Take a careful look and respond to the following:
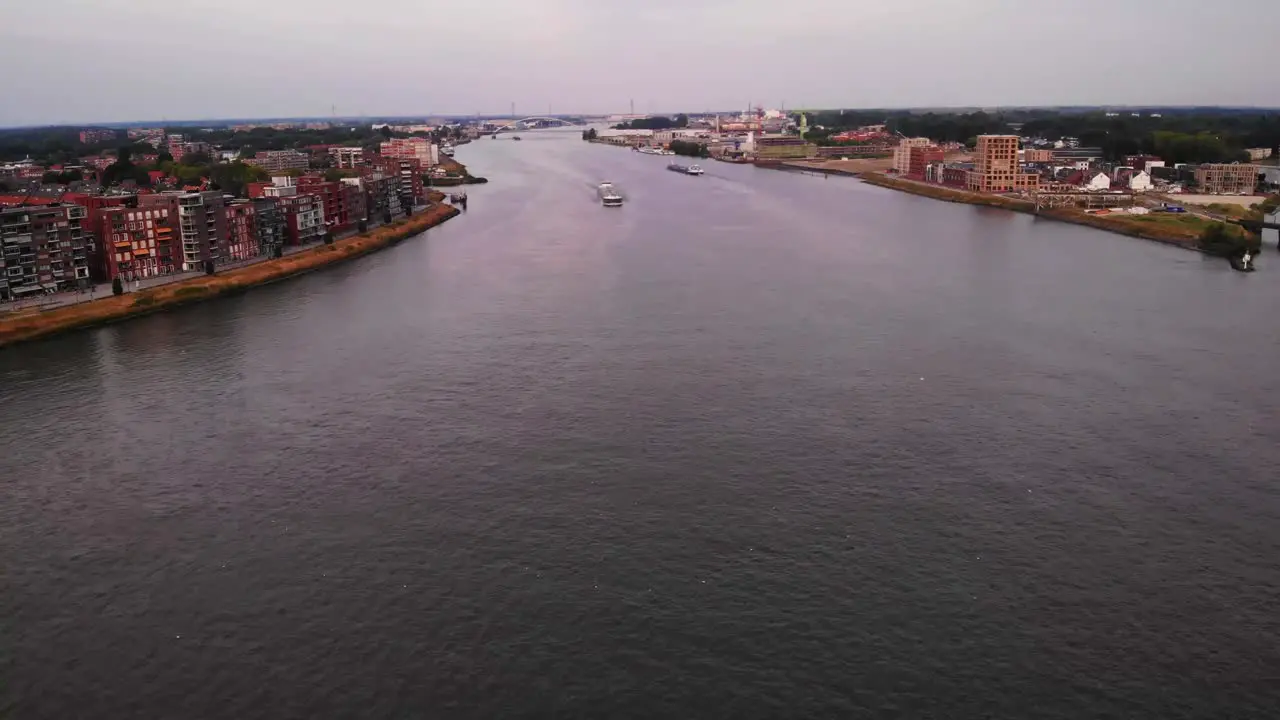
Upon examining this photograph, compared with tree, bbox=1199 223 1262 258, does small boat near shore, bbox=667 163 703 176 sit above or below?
above

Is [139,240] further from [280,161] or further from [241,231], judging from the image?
[280,161]

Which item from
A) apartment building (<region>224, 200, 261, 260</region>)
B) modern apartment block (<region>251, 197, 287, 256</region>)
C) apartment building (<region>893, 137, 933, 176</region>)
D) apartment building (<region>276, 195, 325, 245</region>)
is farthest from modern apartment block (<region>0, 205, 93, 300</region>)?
apartment building (<region>893, 137, 933, 176</region>)

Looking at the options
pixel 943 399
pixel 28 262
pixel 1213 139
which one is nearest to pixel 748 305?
pixel 943 399

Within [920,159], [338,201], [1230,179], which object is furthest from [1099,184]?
[338,201]

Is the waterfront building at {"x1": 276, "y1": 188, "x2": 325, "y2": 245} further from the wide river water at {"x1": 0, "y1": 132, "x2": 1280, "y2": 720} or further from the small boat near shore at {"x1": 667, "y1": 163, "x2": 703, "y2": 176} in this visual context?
the small boat near shore at {"x1": 667, "y1": 163, "x2": 703, "y2": 176}

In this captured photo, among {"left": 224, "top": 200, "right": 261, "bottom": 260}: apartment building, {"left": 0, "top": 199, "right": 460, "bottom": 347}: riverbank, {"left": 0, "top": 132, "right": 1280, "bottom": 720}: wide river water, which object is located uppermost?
{"left": 224, "top": 200, "right": 261, "bottom": 260}: apartment building

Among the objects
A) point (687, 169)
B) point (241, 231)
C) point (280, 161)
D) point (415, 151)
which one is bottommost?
point (241, 231)
